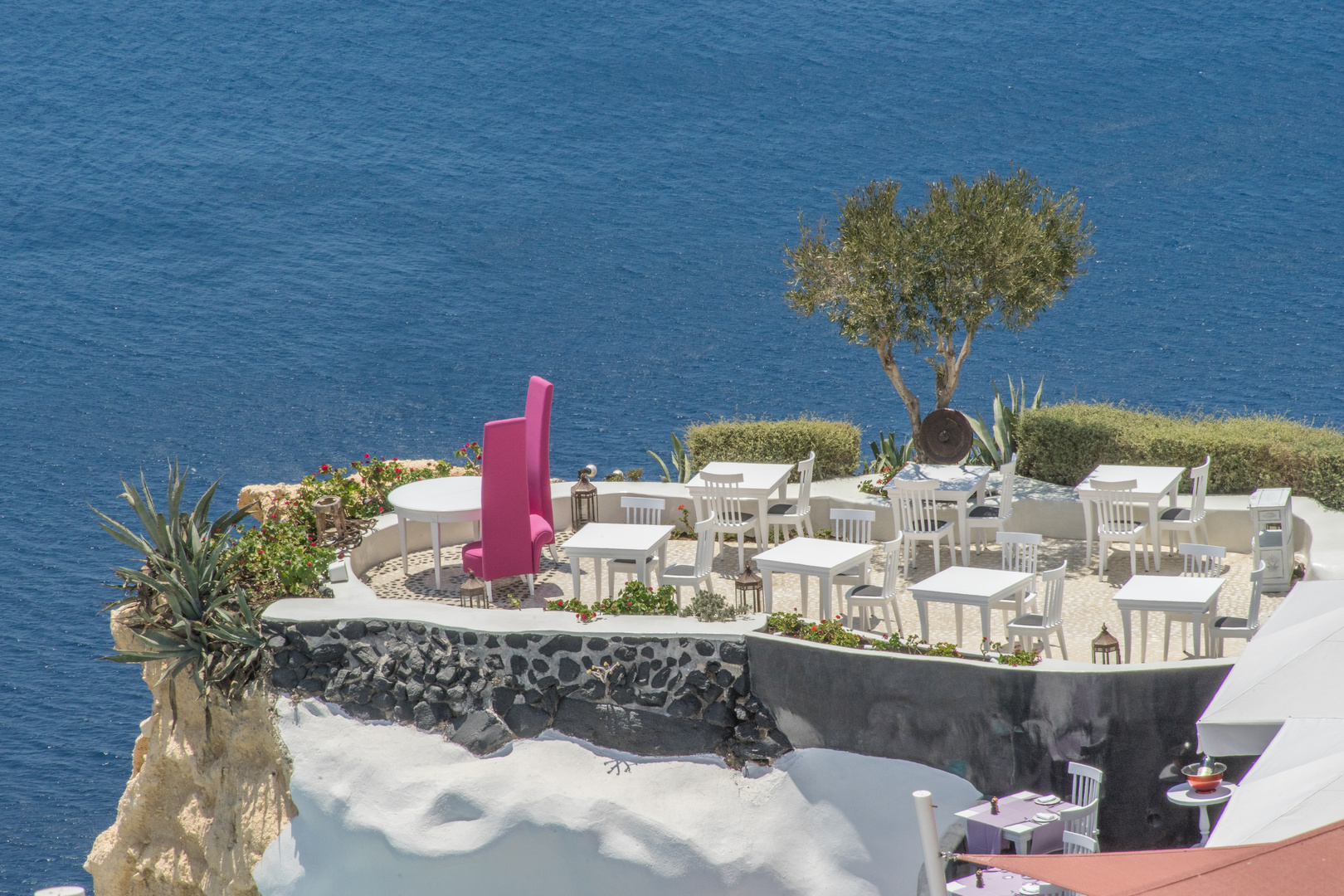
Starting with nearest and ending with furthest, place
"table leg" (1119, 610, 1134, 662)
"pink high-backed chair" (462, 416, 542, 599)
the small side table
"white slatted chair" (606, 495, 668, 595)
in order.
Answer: the small side table
"table leg" (1119, 610, 1134, 662)
"pink high-backed chair" (462, 416, 542, 599)
"white slatted chair" (606, 495, 668, 595)

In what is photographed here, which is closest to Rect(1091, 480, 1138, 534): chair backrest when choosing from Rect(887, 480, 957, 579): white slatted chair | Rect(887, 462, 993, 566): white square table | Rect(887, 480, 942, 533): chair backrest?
Rect(887, 462, 993, 566): white square table

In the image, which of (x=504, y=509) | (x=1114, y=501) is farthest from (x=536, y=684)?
(x=1114, y=501)

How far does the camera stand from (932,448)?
16.3 meters

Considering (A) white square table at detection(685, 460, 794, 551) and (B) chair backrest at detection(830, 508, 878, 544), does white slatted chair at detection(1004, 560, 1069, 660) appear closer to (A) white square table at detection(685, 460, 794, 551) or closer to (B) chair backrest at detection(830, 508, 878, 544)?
(B) chair backrest at detection(830, 508, 878, 544)

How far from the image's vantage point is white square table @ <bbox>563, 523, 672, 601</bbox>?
12.6 metres

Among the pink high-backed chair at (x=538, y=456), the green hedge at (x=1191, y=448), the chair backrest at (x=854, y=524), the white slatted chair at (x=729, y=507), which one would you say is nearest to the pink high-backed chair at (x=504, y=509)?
the pink high-backed chair at (x=538, y=456)

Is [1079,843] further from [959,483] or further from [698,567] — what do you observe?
[959,483]

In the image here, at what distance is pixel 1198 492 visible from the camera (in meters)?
13.9

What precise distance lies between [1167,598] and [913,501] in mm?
3744

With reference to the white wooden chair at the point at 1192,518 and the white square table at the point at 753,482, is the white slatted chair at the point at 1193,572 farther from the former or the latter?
the white square table at the point at 753,482

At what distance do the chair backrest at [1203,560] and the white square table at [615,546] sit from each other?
191 inches

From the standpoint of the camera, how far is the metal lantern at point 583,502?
15.4 m

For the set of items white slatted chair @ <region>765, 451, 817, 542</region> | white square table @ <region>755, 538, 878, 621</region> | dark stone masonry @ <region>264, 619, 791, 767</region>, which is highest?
white slatted chair @ <region>765, 451, 817, 542</region>

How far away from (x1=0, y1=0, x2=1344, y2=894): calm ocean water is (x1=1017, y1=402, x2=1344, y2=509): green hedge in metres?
23.8
